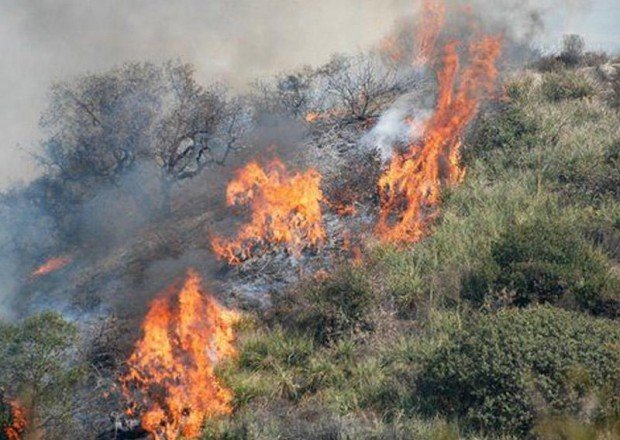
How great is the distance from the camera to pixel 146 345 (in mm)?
10516

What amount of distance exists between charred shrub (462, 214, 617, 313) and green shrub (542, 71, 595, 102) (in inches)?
355

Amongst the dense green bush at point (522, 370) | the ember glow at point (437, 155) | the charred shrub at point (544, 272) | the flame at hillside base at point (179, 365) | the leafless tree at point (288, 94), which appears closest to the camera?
the dense green bush at point (522, 370)

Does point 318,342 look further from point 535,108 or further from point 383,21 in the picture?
point 383,21

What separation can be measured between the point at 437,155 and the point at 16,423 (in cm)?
1117

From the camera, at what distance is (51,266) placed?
16984mm

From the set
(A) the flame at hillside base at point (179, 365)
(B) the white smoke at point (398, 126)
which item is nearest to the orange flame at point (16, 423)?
(A) the flame at hillside base at point (179, 365)

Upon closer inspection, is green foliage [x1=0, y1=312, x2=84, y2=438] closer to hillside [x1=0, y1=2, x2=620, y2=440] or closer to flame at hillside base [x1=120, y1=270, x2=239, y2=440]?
hillside [x1=0, y1=2, x2=620, y2=440]

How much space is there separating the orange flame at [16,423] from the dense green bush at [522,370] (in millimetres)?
5461

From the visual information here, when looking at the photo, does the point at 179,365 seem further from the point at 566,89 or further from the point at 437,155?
the point at 566,89

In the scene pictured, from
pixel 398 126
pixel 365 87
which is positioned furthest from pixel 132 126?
pixel 398 126

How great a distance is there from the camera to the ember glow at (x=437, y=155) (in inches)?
571

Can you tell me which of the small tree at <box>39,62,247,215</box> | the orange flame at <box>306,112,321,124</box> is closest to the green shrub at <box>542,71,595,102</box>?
the orange flame at <box>306,112,321,124</box>

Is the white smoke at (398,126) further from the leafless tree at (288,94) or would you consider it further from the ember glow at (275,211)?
the leafless tree at (288,94)

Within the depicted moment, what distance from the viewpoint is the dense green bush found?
7750 millimetres
